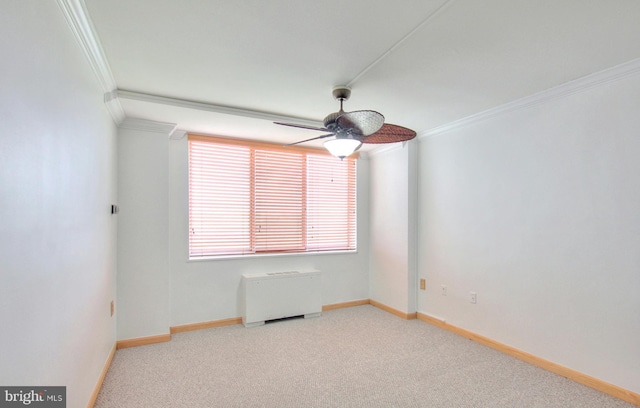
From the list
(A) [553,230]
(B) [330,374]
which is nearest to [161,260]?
(B) [330,374]

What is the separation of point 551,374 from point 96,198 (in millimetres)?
3852

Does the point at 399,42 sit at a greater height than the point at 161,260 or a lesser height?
greater

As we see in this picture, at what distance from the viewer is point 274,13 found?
64.4 inches

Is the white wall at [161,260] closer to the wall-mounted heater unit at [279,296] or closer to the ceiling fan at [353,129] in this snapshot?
the wall-mounted heater unit at [279,296]

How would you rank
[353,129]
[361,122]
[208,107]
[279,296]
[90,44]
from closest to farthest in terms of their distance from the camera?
[90,44]
[361,122]
[353,129]
[208,107]
[279,296]

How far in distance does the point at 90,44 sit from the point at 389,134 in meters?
2.04

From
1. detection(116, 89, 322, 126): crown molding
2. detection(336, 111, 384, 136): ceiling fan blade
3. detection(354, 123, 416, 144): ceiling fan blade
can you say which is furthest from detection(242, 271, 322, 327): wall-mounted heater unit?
detection(336, 111, 384, 136): ceiling fan blade

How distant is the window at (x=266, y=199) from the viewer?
387cm

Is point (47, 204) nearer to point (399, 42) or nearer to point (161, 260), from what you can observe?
point (399, 42)

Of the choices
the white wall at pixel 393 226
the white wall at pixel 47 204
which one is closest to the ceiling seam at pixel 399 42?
the white wall at pixel 47 204

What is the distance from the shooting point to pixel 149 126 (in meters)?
3.31

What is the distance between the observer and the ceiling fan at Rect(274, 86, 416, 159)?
2.09 m

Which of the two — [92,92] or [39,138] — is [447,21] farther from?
[92,92]

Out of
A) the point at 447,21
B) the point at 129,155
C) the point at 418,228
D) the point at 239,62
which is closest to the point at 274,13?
the point at 239,62
